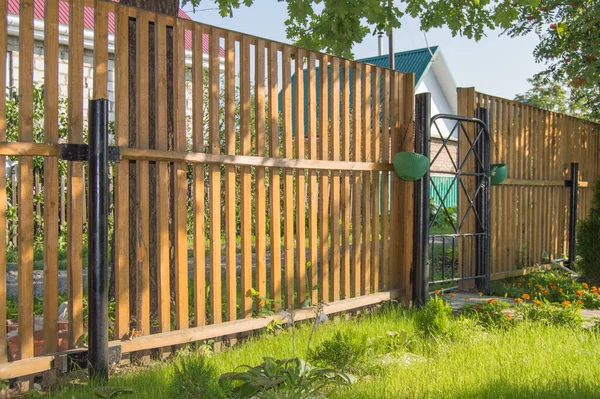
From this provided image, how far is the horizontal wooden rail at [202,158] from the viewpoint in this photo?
3557 millimetres

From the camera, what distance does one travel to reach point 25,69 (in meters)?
3.60

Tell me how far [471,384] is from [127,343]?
2.12m

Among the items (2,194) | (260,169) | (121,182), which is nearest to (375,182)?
(260,169)

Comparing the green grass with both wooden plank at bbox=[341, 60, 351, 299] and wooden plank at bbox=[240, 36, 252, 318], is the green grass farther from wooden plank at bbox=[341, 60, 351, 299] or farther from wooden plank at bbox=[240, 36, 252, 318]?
wooden plank at bbox=[341, 60, 351, 299]

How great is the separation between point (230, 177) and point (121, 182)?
2.87 feet

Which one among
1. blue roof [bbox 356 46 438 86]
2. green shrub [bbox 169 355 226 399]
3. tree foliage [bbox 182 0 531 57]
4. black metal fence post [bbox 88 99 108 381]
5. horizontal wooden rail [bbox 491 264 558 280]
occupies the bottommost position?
horizontal wooden rail [bbox 491 264 558 280]

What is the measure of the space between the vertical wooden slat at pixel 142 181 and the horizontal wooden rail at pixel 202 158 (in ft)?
0.26

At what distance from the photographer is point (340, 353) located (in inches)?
149

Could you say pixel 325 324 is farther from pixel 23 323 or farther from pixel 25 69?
pixel 25 69

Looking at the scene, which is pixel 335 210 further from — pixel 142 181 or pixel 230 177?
pixel 142 181

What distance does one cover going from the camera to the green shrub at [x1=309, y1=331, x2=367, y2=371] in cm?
379

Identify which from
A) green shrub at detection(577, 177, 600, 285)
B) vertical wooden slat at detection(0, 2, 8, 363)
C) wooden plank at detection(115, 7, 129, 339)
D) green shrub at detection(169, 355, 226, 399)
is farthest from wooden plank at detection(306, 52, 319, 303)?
A: green shrub at detection(577, 177, 600, 285)

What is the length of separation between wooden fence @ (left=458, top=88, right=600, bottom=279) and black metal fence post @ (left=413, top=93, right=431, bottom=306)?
1350 millimetres

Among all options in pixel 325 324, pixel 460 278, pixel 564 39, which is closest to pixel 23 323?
pixel 325 324
